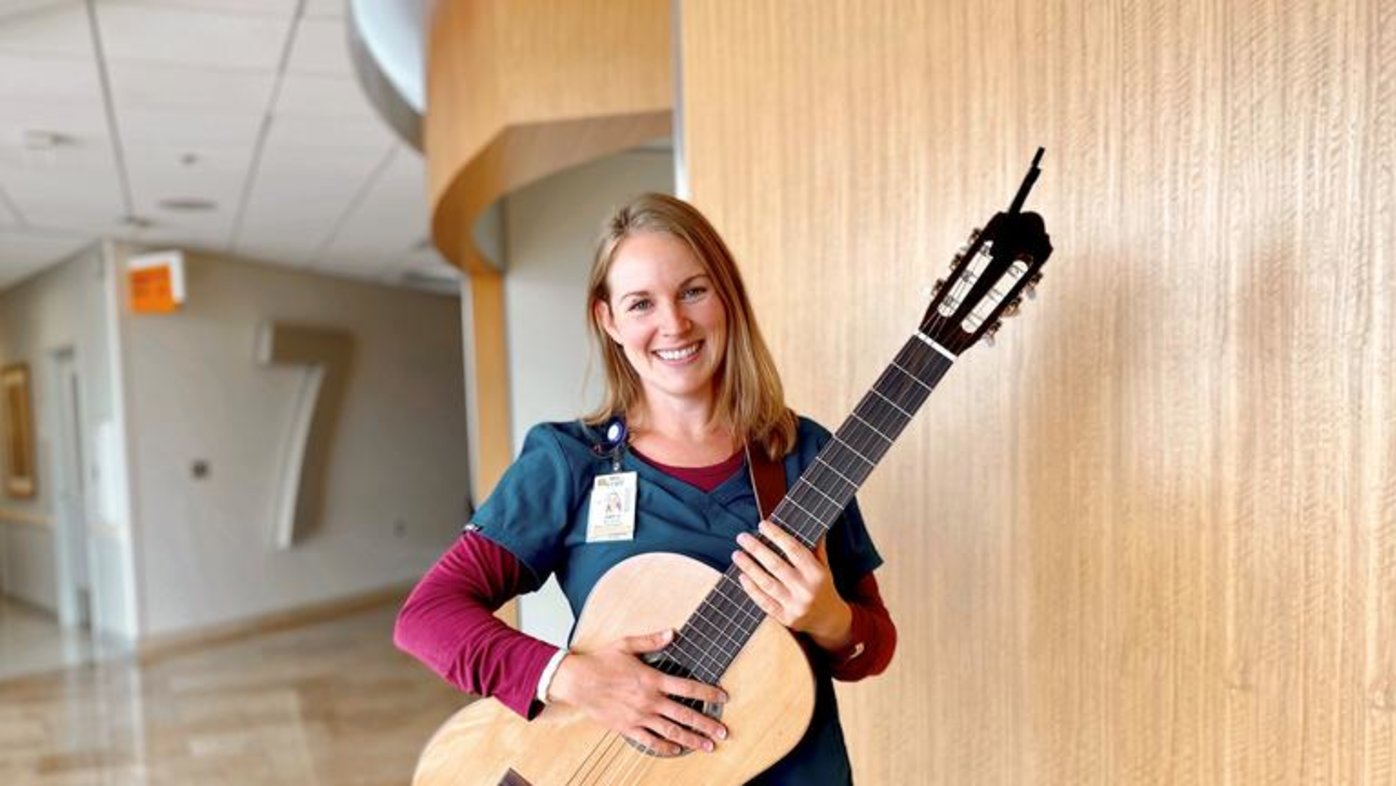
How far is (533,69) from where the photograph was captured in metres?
2.66

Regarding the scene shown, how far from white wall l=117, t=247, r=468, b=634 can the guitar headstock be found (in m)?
7.46

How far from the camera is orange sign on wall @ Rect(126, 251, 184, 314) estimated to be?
7.00 m

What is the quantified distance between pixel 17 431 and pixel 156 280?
348cm

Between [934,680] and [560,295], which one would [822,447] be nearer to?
[934,680]

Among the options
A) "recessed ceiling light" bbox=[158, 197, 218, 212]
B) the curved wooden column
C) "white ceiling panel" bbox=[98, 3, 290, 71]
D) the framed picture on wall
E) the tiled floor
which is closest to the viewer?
the curved wooden column

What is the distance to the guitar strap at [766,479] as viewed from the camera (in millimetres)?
1105

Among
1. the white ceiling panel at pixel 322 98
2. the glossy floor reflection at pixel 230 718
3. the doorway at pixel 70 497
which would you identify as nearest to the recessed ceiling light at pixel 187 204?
the white ceiling panel at pixel 322 98

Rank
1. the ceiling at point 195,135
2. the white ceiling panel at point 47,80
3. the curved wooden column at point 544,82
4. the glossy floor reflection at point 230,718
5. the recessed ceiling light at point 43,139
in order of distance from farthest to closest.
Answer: the glossy floor reflection at point 230,718 → the recessed ceiling light at point 43,139 → the white ceiling panel at point 47,80 → the ceiling at point 195,135 → the curved wooden column at point 544,82

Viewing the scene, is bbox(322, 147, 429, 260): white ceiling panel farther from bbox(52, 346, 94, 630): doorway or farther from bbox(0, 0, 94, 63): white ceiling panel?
bbox(52, 346, 94, 630): doorway

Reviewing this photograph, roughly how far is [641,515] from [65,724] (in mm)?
5678

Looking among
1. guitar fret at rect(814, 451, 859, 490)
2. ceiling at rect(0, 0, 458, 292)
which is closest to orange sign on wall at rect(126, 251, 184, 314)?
ceiling at rect(0, 0, 458, 292)

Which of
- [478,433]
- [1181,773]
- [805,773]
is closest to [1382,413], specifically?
[1181,773]

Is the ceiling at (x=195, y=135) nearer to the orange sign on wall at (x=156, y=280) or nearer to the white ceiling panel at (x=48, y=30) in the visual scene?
the white ceiling panel at (x=48, y=30)

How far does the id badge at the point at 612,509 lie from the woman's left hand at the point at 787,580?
0.47 ft
